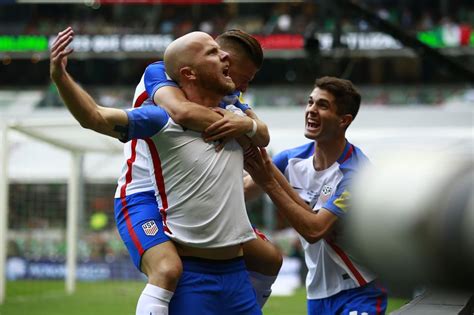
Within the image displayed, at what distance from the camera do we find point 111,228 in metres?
18.9

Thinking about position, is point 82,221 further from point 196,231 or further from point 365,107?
point 196,231

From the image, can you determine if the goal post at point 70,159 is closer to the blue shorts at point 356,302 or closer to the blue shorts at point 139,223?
the blue shorts at point 356,302

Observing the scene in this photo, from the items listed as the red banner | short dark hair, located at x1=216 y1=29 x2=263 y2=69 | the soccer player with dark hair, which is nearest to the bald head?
short dark hair, located at x1=216 y1=29 x2=263 y2=69

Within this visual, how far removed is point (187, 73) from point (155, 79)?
149 mm

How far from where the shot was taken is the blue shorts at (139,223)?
2.77 m

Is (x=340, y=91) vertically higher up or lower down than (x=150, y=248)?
higher up

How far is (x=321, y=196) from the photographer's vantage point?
139 inches

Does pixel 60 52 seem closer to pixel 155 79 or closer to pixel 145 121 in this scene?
pixel 145 121

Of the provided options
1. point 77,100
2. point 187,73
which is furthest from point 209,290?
point 77,100

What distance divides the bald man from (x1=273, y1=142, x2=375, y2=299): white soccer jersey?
2.66ft

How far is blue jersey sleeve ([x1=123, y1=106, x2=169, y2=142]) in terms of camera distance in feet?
8.06

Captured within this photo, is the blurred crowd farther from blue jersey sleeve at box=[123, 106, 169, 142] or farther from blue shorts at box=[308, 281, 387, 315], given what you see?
blue jersey sleeve at box=[123, 106, 169, 142]

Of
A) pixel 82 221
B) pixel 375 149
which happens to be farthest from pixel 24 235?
pixel 375 149

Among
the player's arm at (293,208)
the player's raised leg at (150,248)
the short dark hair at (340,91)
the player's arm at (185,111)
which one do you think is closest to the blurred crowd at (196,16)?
the short dark hair at (340,91)
